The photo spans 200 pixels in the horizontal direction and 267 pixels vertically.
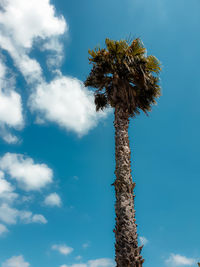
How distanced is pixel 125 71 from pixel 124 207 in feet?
23.4

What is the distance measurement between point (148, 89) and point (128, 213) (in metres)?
7.09

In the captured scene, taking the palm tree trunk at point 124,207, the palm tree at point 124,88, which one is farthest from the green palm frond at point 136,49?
the palm tree trunk at point 124,207

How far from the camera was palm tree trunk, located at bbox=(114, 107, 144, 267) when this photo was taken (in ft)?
25.0

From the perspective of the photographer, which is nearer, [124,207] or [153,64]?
[124,207]

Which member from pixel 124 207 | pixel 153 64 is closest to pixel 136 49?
pixel 153 64

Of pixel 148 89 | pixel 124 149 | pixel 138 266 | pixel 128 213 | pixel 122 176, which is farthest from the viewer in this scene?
pixel 148 89

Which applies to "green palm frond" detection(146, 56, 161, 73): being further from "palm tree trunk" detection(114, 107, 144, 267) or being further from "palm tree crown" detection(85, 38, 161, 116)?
"palm tree trunk" detection(114, 107, 144, 267)

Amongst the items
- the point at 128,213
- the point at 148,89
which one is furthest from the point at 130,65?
the point at 128,213

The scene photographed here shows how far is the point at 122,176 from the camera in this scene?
9.20 meters

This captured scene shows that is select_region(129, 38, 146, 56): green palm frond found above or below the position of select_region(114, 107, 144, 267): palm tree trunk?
above

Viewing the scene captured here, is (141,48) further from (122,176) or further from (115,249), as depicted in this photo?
(115,249)

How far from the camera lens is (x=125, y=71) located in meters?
11.7

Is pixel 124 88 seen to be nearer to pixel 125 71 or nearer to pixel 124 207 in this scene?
pixel 125 71

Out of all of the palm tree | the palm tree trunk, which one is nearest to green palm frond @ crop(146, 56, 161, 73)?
the palm tree
